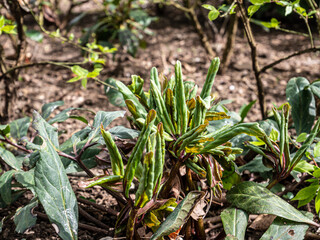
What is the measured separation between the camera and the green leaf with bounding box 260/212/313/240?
3.14 ft

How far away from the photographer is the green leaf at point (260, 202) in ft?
3.17

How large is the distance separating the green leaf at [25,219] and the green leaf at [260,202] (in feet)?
1.84

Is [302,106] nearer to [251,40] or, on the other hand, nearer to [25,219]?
[251,40]

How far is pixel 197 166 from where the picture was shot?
97 cm

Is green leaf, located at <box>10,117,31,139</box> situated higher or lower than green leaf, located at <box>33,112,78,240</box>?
lower

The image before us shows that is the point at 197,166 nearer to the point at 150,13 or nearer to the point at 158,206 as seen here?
the point at 158,206

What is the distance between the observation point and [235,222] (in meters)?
0.98

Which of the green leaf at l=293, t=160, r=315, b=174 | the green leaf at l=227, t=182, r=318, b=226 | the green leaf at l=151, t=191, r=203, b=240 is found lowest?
the green leaf at l=227, t=182, r=318, b=226

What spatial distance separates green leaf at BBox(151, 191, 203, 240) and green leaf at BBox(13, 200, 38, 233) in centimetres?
32

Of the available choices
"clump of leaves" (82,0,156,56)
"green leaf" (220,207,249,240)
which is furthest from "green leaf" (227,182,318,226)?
"clump of leaves" (82,0,156,56)

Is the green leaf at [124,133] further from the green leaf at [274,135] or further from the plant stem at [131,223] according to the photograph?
the green leaf at [274,135]

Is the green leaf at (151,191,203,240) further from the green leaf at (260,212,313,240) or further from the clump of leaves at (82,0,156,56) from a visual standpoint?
the clump of leaves at (82,0,156,56)

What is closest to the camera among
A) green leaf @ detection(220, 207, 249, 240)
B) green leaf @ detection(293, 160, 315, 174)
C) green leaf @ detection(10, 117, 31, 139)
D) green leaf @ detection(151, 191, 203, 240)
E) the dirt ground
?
green leaf @ detection(151, 191, 203, 240)

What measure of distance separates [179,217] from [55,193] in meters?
0.32
